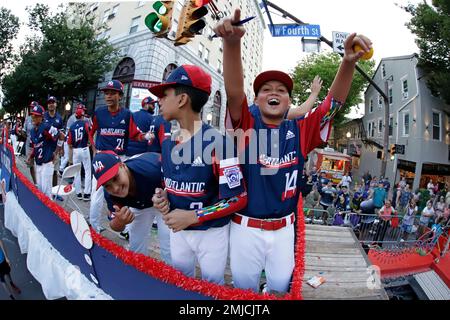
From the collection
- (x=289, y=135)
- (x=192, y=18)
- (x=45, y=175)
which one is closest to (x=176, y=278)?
(x=289, y=135)

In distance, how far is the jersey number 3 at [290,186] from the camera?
6.60ft

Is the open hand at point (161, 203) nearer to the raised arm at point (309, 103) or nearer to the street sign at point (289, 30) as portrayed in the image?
the raised arm at point (309, 103)

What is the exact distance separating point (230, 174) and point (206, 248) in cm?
60

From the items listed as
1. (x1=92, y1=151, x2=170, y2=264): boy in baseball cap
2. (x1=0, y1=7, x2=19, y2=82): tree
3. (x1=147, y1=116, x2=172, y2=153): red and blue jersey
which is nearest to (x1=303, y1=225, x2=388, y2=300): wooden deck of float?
(x1=92, y1=151, x2=170, y2=264): boy in baseball cap

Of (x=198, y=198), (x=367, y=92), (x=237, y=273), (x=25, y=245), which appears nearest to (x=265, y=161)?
(x=198, y=198)

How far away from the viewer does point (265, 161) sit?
6.51ft

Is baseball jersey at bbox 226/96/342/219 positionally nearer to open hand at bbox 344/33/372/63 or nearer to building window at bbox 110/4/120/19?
open hand at bbox 344/33/372/63

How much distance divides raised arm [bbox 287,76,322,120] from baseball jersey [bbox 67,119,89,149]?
5.08 meters

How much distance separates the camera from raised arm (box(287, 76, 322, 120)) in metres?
2.56

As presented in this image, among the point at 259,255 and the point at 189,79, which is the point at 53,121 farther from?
the point at 259,255

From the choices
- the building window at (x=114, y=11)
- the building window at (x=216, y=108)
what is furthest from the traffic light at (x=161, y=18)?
the building window at (x=216, y=108)

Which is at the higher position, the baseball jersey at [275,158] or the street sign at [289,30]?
the street sign at [289,30]

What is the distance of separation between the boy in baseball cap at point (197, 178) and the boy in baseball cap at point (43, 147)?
4806mm

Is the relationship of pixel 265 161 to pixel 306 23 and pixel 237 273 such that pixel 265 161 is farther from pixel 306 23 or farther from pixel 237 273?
pixel 306 23
